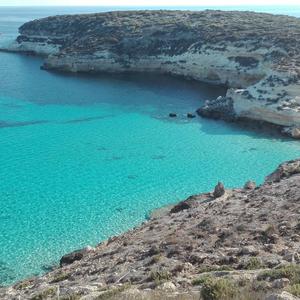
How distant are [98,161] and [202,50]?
142ft

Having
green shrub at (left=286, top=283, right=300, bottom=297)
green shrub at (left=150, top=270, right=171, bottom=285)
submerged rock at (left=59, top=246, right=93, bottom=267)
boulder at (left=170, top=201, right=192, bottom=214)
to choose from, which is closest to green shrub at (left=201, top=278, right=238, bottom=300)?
green shrub at (left=286, top=283, right=300, bottom=297)

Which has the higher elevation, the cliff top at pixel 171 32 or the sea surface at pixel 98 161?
the cliff top at pixel 171 32

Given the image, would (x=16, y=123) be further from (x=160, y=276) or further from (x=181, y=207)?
(x=160, y=276)

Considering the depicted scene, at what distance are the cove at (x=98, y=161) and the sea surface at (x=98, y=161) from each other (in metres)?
0.07

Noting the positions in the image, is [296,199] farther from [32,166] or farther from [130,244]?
[32,166]

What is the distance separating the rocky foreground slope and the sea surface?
12.3 feet

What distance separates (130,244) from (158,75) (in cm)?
6173

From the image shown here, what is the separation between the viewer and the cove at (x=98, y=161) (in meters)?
30.2

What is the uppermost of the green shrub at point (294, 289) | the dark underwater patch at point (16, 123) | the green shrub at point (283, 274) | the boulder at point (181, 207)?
the green shrub at point (294, 289)

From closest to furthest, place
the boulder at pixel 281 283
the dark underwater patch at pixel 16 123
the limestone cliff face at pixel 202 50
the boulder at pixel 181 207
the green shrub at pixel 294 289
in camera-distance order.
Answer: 1. the green shrub at pixel 294 289
2. the boulder at pixel 281 283
3. the boulder at pixel 181 207
4. the dark underwater patch at pixel 16 123
5. the limestone cliff face at pixel 202 50

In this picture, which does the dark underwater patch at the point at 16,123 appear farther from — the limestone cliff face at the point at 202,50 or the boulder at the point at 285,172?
the boulder at the point at 285,172

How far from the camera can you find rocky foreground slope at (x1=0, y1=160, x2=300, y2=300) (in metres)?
14.1

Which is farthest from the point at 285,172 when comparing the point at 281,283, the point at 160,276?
the point at 281,283

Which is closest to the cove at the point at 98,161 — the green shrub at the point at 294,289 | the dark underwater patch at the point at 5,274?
the dark underwater patch at the point at 5,274
